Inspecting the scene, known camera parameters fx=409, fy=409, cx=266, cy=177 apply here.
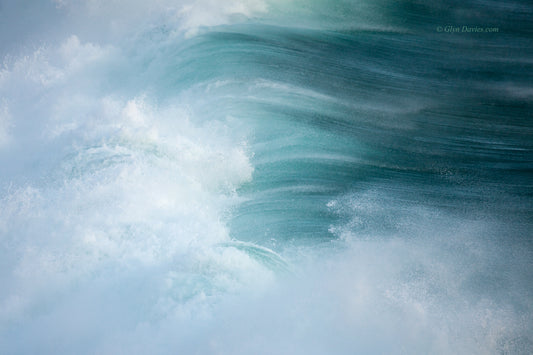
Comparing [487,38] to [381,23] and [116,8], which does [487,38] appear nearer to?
[381,23]

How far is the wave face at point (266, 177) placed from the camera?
3018mm

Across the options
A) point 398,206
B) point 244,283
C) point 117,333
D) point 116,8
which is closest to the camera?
point 117,333

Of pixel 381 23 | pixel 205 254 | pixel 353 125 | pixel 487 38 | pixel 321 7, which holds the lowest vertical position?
pixel 205 254

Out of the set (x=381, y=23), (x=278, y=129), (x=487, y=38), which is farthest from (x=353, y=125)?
(x=487, y=38)

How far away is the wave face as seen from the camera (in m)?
3.02

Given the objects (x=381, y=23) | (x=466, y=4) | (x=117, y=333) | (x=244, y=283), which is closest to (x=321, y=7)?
(x=381, y=23)

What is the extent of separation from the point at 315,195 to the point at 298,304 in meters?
1.19

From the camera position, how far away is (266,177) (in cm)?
414

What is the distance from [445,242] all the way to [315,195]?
3.97 ft

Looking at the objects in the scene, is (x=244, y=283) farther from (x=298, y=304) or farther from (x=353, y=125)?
(x=353, y=125)

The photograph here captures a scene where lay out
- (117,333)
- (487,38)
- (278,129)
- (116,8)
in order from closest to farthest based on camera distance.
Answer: (117,333), (278,129), (487,38), (116,8)

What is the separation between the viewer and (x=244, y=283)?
322 cm

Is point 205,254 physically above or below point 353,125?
below

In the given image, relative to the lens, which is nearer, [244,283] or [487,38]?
[244,283]
